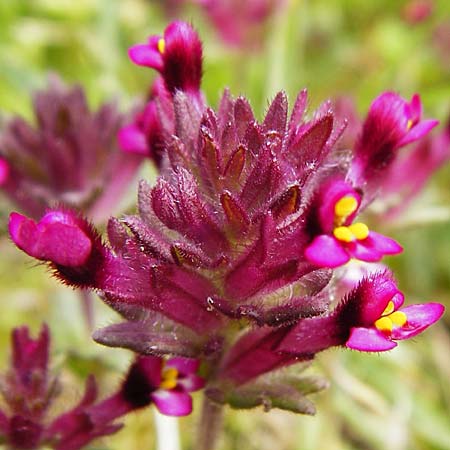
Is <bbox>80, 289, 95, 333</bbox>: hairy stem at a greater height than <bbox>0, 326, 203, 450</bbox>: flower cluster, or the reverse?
<bbox>0, 326, 203, 450</bbox>: flower cluster

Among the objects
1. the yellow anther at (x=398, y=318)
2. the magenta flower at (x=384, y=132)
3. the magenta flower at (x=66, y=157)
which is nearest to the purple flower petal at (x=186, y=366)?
the yellow anther at (x=398, y=318)

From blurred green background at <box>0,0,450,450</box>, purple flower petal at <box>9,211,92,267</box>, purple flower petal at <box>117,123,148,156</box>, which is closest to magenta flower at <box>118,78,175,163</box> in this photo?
purple flower petal at <box>117,123,148,156</box>

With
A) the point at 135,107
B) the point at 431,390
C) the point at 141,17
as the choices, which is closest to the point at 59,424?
the point at 135,107

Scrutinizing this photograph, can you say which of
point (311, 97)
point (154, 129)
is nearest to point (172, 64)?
point (154, 129)

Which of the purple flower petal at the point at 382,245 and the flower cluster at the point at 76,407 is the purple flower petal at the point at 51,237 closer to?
the flower cluster at the point at 76,407

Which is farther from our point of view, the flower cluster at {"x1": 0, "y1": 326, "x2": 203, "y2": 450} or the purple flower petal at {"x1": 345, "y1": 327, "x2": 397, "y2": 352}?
the flower cluster at {"x1": 0, "y1": 326, "x2": 203, "y2": 450}

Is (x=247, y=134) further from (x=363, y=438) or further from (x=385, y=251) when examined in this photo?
(x=363, y=438)

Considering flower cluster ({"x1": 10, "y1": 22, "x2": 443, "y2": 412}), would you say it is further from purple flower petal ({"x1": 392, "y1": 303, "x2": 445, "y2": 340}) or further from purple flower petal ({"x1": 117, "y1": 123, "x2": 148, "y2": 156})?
purple flower petal ({"x1": 117, "y1": 123, "x2": 148, "y2": 156})
